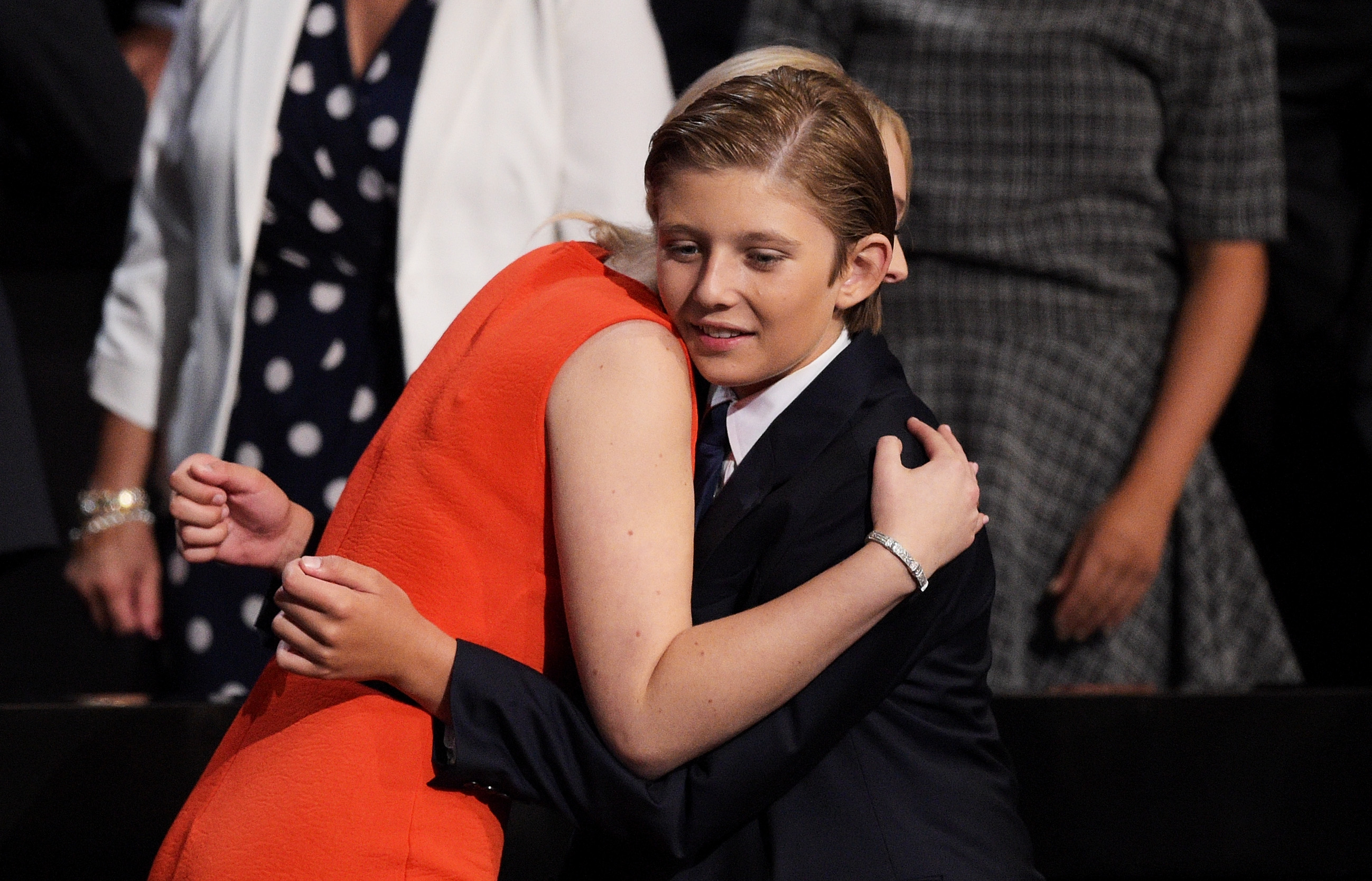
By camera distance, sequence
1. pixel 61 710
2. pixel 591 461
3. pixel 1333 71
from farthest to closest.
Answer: pixel 1333 71 → pixel 61 710 → pixel 591 461

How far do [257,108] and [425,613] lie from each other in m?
0.91

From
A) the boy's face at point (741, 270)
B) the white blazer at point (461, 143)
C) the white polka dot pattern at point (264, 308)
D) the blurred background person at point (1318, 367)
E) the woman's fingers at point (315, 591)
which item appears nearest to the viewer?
the woman's fingers at point (315, 591)

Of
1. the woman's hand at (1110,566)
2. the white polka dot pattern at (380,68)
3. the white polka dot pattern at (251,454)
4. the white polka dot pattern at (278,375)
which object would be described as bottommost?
the woman's hand at (1110,566)

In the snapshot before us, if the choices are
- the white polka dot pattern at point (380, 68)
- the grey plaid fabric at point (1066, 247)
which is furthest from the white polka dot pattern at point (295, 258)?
the grey plaid fabric at point (1066, 247)

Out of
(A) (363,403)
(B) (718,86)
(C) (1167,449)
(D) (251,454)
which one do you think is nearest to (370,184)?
(A) (363,403)

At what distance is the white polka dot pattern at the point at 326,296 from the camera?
1.75 metres

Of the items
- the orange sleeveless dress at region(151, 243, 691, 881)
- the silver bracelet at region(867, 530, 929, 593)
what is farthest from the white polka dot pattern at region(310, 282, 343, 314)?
the silver bracelet at region(867, 530, 929, 593)

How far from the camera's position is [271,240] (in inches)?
68.7

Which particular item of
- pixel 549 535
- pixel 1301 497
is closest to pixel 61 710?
pixel 549 535

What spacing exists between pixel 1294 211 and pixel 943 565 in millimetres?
1367

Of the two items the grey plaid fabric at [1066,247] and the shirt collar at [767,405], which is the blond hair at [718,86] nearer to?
the shirt collar at [767,405]

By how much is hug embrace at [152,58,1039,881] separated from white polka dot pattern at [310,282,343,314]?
2.14 ft

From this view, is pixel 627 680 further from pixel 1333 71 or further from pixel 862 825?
pixel 1333 71

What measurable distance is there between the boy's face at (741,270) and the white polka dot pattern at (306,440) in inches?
31.3
